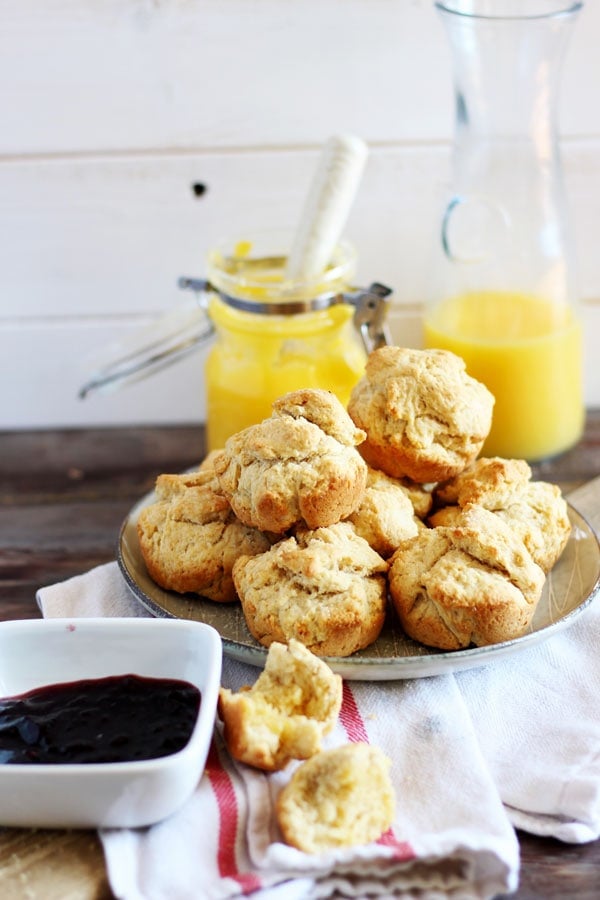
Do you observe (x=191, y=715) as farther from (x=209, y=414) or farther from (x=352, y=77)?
(x=352, y=77)

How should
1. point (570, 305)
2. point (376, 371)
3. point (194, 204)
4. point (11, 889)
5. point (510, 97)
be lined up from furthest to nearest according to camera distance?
point (194, 204) → point (570, 305) → point (510, 97) → point (376, 371) → point (11, 889)

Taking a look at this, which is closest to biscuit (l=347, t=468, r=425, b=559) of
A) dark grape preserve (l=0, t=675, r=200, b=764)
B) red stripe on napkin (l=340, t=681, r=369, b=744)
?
red stripe on napkin (l=340, t=681, r=369, b=744)

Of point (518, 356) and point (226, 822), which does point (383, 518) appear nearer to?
point (226, 822)

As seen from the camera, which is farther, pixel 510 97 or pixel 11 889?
pixel 510 97

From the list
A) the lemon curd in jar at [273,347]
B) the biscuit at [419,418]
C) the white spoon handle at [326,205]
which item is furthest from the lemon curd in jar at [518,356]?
the biscuit at [419,418]

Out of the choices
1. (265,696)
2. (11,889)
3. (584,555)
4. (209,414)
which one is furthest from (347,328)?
(11,889)

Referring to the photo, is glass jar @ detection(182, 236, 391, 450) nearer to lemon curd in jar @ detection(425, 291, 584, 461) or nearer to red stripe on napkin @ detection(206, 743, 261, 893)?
lemon curd in jar @ detection(425, 291, 584, 461)
